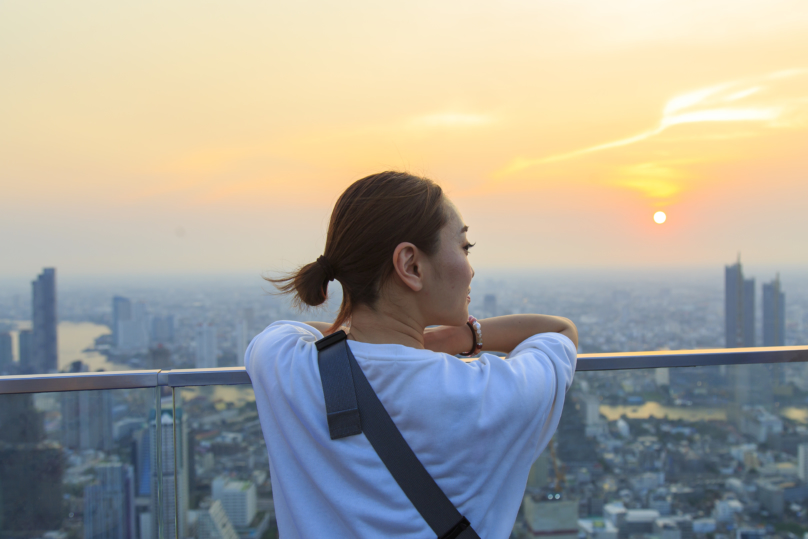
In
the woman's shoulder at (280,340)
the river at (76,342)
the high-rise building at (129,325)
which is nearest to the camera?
the woman's shoulder at (280,340)

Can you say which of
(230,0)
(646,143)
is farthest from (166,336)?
(646,143)

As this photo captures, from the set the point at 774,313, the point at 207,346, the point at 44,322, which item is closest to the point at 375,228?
the point at 207,346

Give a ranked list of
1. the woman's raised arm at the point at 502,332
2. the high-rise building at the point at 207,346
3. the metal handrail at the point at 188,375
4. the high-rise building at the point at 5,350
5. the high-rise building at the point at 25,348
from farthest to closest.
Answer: the high-rise building at the point at 25,348 → the high-rise building at the point at 5,350 → the high-rise building at the point at 207,346 → the metal handrail at the point at 188,375 → the woman's raised arm at the point at 502,332

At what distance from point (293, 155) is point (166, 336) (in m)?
6.12

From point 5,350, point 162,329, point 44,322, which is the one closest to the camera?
point 5,350

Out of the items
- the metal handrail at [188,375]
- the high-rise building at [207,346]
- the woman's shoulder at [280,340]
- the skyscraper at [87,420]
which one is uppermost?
the woman's shoulder at [280,340]

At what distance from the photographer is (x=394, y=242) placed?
947 mm

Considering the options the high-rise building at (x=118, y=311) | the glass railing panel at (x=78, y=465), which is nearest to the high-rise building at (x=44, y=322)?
the high-rise building at (x=118, y=311)

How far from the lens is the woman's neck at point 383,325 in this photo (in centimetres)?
96

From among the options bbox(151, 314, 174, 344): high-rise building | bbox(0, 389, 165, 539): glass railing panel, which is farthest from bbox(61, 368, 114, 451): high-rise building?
bbox(151, 314, 174, 344): high-rise building

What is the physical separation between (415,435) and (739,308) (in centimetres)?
1175

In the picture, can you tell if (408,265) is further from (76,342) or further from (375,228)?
(76,342)

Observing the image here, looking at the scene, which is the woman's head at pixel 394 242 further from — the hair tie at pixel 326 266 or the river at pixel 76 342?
the river at pixel 76 342

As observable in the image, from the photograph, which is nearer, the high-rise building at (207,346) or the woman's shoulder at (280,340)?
the woman's shoulder at (280,340)
